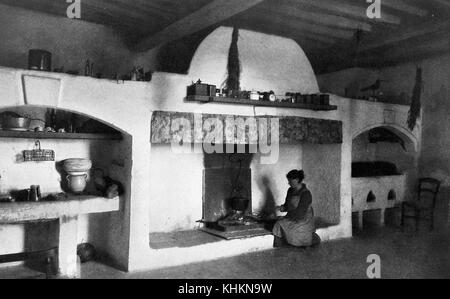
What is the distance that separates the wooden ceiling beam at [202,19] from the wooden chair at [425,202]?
5.14m

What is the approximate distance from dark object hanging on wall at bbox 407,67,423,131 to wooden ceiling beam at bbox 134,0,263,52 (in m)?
4.74

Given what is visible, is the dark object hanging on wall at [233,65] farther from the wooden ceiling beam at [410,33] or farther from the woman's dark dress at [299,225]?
the wooden ceiling beam at [410,33]

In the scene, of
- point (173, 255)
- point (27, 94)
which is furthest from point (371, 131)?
point (27, 94)

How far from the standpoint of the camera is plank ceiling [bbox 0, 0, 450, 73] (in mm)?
4832

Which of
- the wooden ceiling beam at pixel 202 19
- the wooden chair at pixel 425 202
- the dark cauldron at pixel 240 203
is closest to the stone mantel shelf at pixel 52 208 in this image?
the dark cauldron at pixel 240 203

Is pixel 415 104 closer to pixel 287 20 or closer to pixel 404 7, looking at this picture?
pixel 404 7

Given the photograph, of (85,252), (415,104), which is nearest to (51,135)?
(85,252)

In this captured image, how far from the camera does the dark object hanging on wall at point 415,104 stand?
7.40m
